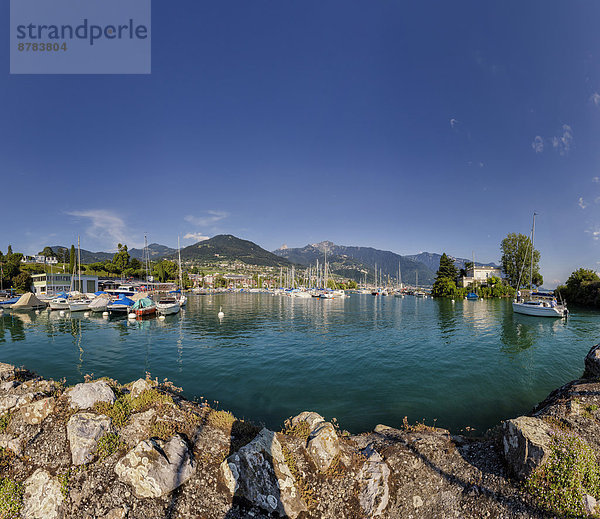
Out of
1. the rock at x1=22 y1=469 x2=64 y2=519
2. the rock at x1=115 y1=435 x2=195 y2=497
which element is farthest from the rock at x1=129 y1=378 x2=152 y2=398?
the rock at x1=22 y1=469 x2=64 y2=519

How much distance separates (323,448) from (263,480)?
1.67m

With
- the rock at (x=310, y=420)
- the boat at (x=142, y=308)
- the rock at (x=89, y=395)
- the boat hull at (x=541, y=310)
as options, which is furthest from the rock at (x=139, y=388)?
the boat hull at (x=541, y=310)

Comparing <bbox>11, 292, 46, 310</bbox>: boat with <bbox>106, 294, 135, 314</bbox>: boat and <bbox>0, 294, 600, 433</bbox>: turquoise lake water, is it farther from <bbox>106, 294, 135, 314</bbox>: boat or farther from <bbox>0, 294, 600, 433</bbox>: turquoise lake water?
<bbox>0, 294, 600, 433</bbox>: turquoise lake water

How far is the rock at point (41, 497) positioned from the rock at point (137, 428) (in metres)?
1.48

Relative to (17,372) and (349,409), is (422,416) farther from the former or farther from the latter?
(17,372)

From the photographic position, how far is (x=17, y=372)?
11500 millimetres

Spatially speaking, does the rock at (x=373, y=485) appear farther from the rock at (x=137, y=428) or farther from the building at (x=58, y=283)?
the building at (x=58, y=283)

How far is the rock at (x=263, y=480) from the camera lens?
6.09m

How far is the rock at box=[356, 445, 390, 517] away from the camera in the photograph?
6.12 meters

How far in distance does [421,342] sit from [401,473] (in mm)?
25083

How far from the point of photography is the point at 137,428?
7.49 m

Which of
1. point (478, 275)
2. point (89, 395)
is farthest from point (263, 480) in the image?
point (478, 275)

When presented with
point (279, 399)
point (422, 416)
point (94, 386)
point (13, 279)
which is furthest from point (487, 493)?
point (13, 279)

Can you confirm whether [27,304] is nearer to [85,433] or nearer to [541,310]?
[85,433]
